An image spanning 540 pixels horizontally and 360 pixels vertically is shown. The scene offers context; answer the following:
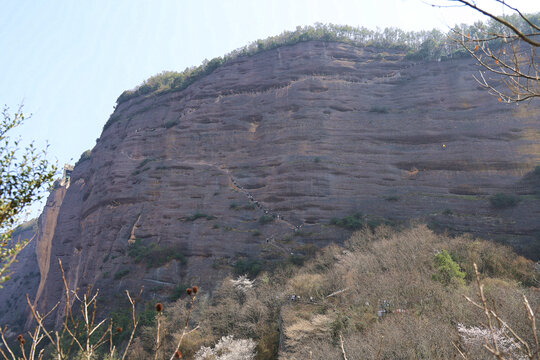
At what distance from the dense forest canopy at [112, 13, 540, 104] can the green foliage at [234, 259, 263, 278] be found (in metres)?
22.9

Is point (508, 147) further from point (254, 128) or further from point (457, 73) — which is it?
point (254, 128)

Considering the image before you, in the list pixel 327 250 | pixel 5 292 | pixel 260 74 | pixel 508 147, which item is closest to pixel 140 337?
pixel 327 250

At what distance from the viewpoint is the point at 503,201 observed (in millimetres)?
26797

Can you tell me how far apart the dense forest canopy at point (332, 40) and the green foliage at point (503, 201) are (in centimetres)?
1687

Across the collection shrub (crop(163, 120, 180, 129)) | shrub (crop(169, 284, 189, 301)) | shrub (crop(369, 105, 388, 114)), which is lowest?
shrub (crop(169, 284, 189, 301))

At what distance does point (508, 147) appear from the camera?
29562 millimetres

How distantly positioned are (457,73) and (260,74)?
19.3 m

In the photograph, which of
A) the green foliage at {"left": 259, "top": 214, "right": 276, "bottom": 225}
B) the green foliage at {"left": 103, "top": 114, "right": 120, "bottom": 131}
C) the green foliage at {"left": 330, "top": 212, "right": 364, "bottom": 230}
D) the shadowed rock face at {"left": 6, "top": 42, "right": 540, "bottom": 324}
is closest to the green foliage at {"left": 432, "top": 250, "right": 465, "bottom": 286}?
the green foliage at {"left": 330, "top": 212, "right": 364, "bottom": 230}

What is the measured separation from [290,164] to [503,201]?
16.3m

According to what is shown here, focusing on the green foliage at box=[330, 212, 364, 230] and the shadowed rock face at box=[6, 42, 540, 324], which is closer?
the green foliage at box=[330, 212, 364, 230]

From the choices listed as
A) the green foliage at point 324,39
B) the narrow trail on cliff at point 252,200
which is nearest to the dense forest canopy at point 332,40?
the green foliage at point 324,39

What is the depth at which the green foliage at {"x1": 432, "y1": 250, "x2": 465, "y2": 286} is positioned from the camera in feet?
50.3

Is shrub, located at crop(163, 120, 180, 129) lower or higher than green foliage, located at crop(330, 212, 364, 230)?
higher

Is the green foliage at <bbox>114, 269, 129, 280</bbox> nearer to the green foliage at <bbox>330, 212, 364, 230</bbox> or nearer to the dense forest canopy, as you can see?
the green foliage at <bbox>330, 212, 364, 230</bbox>
